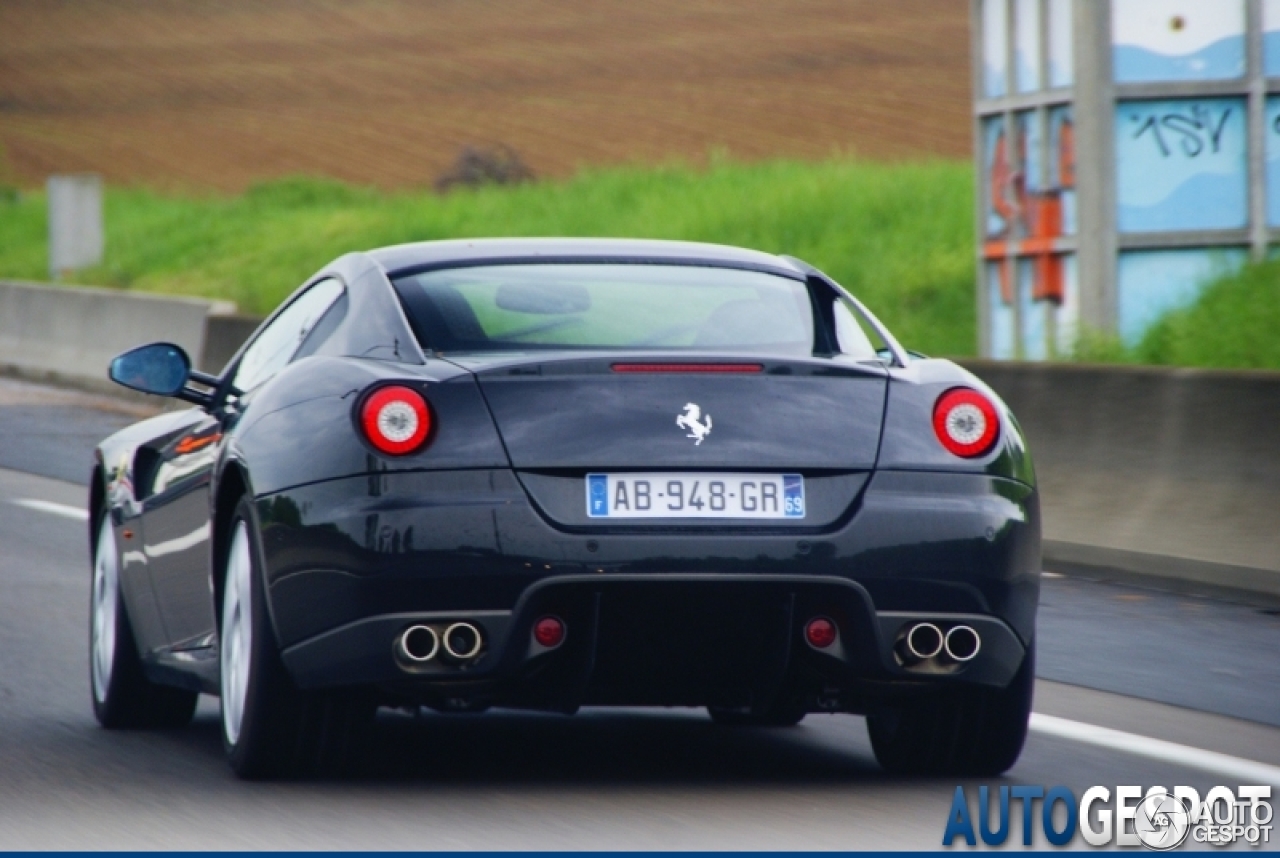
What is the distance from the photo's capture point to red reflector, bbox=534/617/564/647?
637 cm

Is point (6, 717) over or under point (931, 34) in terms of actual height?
under

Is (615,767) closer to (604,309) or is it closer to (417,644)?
(417,644)

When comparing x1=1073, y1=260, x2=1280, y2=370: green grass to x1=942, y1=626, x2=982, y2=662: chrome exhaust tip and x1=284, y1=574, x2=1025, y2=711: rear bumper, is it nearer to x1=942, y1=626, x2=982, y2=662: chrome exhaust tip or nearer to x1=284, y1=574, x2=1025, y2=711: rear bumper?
x1=942, y1=626, x2=982, y2=662: chrome exhaust tip

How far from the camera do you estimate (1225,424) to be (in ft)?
39.1

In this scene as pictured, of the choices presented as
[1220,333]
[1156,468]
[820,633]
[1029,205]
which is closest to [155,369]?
[820,633]

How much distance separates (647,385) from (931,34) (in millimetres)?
61517

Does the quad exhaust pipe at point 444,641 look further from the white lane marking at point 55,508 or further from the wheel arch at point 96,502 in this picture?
the white lane marking at point 55,508

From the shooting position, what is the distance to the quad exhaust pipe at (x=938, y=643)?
6.52m

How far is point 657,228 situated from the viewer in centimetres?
3247

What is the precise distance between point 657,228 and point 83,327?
8.29 metres

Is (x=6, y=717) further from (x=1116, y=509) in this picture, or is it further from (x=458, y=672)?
(x=1116, y=509)

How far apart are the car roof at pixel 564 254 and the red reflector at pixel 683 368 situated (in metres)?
0.86

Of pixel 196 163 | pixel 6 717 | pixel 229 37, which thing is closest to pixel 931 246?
pixel 6 717

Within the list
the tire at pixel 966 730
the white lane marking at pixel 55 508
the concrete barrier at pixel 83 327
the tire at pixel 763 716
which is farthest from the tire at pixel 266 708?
the concrete barrier at pixel 83 327
